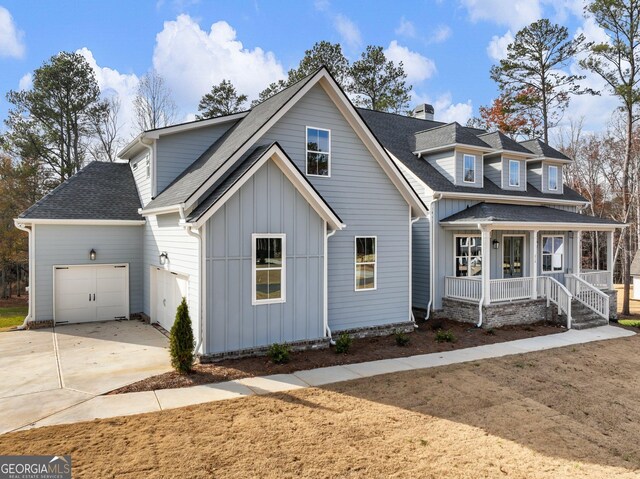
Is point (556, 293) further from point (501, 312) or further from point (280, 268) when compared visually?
point (280, 268)

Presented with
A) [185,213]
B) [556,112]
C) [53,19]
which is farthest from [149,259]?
[556,112]

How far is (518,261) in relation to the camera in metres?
17.3

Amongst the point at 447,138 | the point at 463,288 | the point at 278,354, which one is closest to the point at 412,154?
the point at 447,138

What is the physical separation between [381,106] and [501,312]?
Result: 21.0 metres

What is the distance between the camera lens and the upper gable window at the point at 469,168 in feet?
54.4

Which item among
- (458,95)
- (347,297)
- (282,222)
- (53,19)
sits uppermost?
(458,95)

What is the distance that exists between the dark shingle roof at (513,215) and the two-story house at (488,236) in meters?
0.05

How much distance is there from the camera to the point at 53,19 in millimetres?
14148

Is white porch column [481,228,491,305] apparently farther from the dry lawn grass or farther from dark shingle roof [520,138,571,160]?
dark shingle roof [520,138,571,160]

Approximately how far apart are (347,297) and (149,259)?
712 centimetres

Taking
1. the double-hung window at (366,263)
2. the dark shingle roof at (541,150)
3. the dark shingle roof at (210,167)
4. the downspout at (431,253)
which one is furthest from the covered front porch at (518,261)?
the dark shingle roof at (210,167)

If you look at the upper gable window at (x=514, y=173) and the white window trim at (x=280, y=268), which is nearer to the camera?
the white window trim at (x=280, y=268)

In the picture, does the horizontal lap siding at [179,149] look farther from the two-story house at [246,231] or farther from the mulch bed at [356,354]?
the mulch bed at [356,354]

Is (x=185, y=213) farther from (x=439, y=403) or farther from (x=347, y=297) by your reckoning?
(x=439, y=403)
